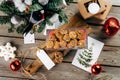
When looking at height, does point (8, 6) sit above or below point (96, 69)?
above

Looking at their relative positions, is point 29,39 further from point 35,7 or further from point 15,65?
point 35,7

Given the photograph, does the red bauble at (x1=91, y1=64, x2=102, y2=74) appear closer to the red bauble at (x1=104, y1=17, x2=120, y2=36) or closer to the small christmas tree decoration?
the red bauble at (x1=104, y1=17, x2=120, y2=36)

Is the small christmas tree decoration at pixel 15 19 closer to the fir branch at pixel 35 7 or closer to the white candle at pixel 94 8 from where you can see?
the fir branch at pixel 35 7

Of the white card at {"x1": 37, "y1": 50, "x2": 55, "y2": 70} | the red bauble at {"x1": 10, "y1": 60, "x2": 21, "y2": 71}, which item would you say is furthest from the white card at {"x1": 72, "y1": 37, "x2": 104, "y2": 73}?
the red bauble at {"x1": 10, "y1": 60, "x2": 21, "y2": 71}

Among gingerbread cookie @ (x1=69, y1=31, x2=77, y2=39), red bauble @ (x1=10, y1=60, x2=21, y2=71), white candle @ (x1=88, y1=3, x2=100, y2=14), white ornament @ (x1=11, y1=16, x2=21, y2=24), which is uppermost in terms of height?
white ornament @ (x1=11, y1=16, x2=21, y2=24)

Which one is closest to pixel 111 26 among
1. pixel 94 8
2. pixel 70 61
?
pixel 94 8

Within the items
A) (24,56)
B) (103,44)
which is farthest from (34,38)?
(103,44)
